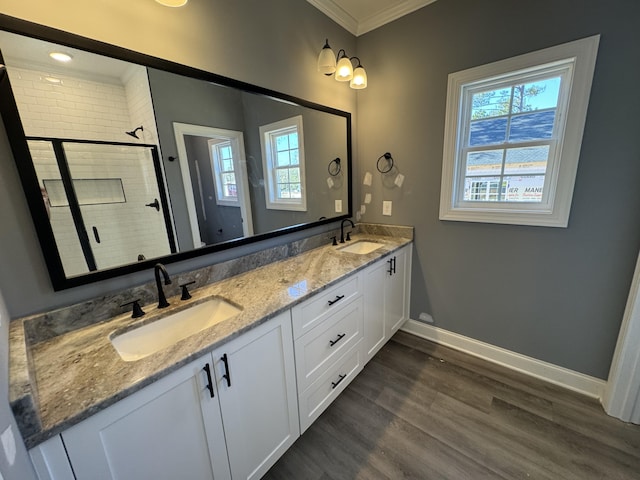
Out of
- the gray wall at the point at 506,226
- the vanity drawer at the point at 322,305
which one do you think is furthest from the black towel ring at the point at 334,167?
the vanity drawer at the point at 322,305

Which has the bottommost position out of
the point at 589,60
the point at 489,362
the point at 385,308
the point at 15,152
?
the point at 489,362

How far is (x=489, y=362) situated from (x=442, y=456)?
1.01 m

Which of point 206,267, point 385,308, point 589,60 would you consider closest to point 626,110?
point 589,60

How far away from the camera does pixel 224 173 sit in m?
1.59

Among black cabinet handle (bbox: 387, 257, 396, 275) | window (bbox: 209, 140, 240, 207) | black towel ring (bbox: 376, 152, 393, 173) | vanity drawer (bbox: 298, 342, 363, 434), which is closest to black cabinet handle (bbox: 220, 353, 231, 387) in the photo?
vanity drawer (bbox: 298, 342, 363, 434)

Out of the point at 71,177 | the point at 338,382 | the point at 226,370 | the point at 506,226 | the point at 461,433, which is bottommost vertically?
the point at 461,433

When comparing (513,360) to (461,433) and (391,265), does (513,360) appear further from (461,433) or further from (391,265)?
(391,265)

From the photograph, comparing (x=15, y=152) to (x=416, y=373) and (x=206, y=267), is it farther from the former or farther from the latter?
(x=416, y=373)

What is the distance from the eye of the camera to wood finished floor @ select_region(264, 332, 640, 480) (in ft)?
4.44

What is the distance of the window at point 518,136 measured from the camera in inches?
61.6

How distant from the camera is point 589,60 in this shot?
1465 millimetres

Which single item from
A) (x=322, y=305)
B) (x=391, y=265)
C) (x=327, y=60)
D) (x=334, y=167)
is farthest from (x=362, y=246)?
(x=327, y=60)

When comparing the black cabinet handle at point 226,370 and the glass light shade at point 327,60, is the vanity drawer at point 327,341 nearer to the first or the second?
the black cabinet handle at point 226,370

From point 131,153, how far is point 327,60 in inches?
53.2
